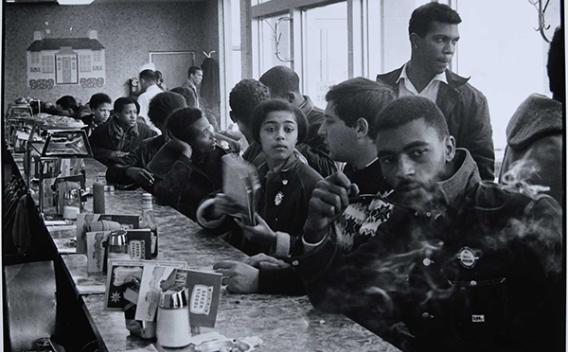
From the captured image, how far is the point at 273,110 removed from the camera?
3.08m

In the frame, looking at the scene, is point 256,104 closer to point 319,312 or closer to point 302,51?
point 302,51

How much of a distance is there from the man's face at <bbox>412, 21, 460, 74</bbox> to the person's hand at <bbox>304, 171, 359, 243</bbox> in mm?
491

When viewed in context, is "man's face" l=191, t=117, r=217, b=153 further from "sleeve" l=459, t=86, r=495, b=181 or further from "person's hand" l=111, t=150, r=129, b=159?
"sleeve" l=459, t=86, r=495, b=181

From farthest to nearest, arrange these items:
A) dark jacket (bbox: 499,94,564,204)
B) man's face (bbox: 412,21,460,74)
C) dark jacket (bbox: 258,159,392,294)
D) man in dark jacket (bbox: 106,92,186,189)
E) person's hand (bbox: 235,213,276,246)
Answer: man in dark jacket (bbox: 106,92,186,189) → person's hand (bbox: 235,213,276,246) → dark jacket (bbox: 258,159,392,294) → man's face (bbox: 412,21,460,74) → dark jacket (bbox: 499,94,564,204)

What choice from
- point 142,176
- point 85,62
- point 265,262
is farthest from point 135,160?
point 265,262

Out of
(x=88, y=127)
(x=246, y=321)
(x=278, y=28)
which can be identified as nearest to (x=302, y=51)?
(x=278, y=28)

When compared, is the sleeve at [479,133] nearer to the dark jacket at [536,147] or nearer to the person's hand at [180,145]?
the dark jacket at [536,147]

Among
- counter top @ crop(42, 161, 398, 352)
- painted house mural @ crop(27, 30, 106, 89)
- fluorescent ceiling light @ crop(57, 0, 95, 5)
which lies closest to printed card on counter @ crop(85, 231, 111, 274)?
counter top @ crop(42, 161, 398, 352)

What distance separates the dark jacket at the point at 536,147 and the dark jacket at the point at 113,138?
183 cm

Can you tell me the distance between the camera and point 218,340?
250cm

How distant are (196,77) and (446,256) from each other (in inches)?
57.3

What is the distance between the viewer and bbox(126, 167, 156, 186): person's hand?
3.80 m

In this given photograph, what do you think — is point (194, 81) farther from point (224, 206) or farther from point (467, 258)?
point (467, 258)

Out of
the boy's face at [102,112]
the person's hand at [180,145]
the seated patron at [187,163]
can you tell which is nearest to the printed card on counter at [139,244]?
the seated patron at [187,163]
